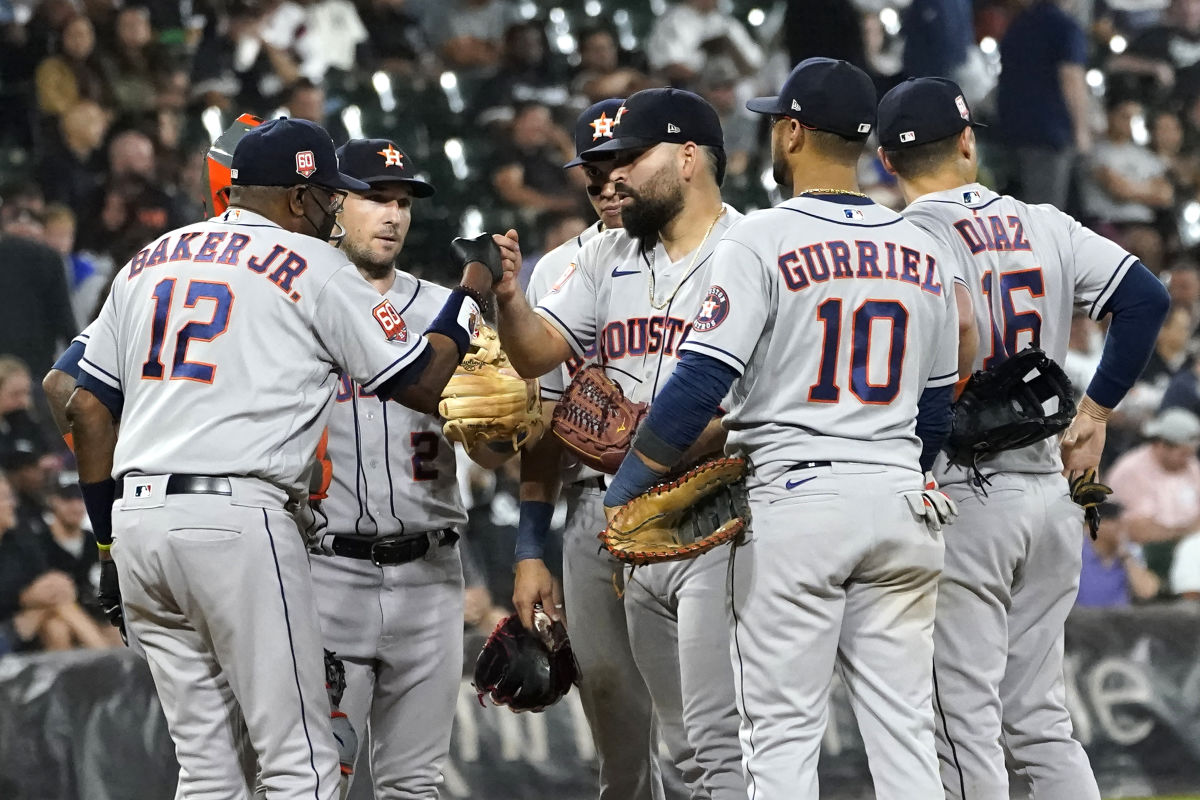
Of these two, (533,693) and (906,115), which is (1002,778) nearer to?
(533,693)

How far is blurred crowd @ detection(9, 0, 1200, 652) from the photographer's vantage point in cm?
771

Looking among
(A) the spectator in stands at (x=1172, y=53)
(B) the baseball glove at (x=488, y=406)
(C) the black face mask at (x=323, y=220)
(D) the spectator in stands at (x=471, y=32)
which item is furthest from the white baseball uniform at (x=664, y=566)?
(A) the spectator in stands at (x=1172, y=53)

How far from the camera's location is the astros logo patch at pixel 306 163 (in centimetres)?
387

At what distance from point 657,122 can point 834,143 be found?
647mm

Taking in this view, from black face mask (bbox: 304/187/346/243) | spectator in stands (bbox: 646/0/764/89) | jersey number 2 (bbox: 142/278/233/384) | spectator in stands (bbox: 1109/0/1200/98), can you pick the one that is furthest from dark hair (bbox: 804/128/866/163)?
spectator in stands (bbox: 1109/0/1200/98)

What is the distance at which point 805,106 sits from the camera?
3717 mm

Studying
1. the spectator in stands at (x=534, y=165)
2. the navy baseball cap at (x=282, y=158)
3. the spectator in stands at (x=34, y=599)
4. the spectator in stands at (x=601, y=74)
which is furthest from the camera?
the spectator in stands at (x=601, y=74)

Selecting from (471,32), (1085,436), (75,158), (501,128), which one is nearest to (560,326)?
(1085,436)

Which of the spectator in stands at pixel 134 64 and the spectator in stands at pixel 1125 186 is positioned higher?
the spectator in stands at pixel 134 64

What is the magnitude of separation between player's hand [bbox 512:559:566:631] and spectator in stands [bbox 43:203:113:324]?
4.48 m

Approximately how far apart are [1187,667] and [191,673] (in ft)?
16.8

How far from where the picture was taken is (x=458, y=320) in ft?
12.8

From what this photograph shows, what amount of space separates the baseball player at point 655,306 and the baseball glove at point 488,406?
11cm

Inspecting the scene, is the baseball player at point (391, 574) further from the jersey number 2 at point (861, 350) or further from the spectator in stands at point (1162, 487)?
the spectator in stands at point (1162, 487)
